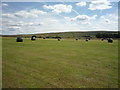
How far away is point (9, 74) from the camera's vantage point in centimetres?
855

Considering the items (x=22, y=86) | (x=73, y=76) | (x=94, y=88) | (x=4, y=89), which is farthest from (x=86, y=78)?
(x=4, y=89)

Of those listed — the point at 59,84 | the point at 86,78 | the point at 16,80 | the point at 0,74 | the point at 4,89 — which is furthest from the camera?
the point at 0,74

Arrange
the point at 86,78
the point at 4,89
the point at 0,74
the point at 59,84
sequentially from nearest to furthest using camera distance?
the point at 4,89 < the point at 59,84 < the point at 86,78 < the point at 0,74

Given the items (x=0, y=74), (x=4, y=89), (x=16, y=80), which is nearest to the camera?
(x=4, y=89)

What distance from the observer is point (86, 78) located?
806 cm

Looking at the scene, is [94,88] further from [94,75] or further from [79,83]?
[94,75]

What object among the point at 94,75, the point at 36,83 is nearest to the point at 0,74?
the point at 36,83

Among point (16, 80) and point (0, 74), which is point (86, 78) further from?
point (0, 74)

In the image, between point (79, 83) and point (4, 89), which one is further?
point (79, 83)

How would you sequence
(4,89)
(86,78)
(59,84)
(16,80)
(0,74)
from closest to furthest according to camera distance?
(4,89) < (59,84) < (16,80) < (86,78) < (0,74)

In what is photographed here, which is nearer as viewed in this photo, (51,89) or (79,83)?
(51,89)

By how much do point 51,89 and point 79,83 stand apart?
1.82 metres

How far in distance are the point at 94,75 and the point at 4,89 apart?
5924mm

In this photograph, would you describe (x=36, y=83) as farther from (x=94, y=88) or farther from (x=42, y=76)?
(x=94, y=88)
